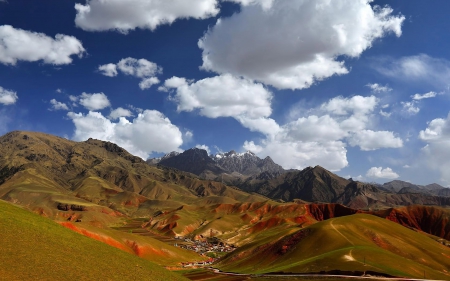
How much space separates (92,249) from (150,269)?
35.7 feet

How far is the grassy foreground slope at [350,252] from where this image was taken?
3457 inches

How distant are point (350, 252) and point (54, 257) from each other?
7934 cm

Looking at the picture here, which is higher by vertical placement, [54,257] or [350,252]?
[54,257]

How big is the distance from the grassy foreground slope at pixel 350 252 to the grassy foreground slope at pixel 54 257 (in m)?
51.8

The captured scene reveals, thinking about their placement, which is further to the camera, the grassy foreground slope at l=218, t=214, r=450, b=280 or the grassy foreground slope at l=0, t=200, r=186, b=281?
the grassy foreground slope at l=218, t=214, r=450, b=280

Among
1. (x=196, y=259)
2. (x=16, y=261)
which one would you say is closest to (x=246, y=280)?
(x=16, y=261)

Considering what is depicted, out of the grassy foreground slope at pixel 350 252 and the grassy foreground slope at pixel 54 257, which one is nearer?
the grassy foreground slope at pixel 54 257

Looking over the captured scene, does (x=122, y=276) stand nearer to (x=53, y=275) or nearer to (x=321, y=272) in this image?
(x=53, y=275)

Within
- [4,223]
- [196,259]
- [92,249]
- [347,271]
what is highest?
[4,223]

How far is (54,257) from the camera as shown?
1858 inches

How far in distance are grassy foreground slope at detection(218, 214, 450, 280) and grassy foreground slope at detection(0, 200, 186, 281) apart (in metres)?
51.8

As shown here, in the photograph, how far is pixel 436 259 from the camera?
114 m

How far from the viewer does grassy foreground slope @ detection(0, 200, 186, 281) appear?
41.5m

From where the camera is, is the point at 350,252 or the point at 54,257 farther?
the point at 350,252
